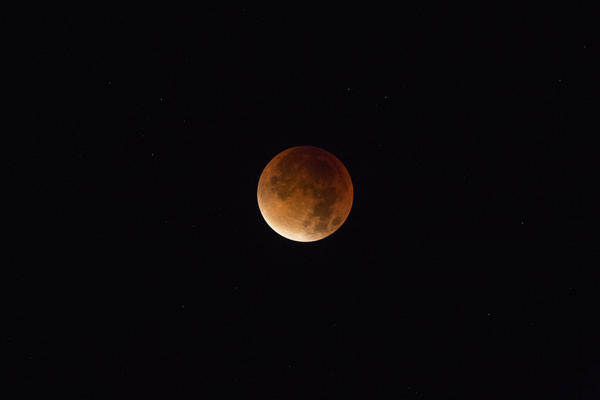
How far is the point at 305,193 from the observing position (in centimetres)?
538

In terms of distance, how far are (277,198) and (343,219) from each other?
1.12 meters

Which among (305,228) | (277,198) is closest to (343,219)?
(305,228)

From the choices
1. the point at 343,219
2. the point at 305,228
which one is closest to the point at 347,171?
the point at 343,219

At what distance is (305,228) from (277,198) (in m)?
0.59

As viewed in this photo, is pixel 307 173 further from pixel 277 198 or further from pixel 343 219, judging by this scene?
pixel 343 219

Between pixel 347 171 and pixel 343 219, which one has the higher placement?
pixel 347 171

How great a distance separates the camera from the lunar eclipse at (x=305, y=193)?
541 cm

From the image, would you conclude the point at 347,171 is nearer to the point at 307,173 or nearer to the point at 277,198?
the point at 307,173

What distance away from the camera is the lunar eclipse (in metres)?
5.41

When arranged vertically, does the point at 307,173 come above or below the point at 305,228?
above

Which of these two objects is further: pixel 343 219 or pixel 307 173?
pixel 343 219

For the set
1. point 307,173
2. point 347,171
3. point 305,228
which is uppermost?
point 347,171

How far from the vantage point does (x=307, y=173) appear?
5.44 metres

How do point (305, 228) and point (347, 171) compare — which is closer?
point (305, 228)
